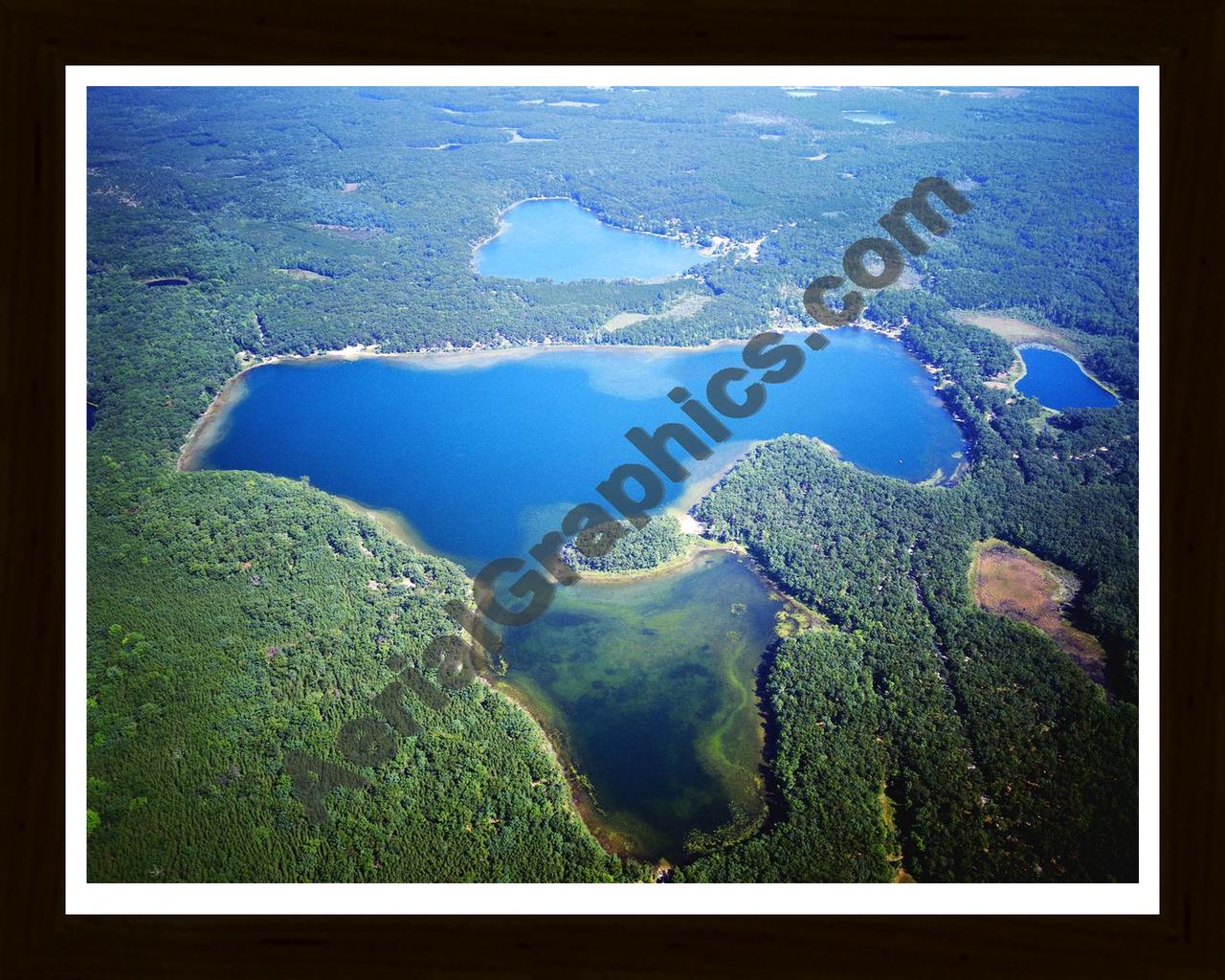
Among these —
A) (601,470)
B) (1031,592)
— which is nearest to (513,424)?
(601,470)

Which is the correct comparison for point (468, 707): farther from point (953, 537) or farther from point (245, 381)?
point (245, 381)

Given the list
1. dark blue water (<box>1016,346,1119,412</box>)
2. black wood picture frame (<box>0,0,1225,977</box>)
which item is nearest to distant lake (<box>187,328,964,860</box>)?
dark blue water (<box>1016,346,1119,412</box>)

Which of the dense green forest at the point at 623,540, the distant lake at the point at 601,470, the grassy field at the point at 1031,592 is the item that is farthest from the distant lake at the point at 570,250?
the grassy field at the point at 1031,592

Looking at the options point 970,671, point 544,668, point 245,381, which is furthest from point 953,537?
point 245,381

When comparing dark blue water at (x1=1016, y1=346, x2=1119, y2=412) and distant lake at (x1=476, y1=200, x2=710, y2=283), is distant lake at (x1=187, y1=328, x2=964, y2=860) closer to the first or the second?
dark blue water at (x1=1016, y1=346, x2=1119, y2=412)

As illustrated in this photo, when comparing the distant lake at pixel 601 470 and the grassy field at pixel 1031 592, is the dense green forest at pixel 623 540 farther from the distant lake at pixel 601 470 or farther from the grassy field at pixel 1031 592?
the distant lake at pixel 601 470
